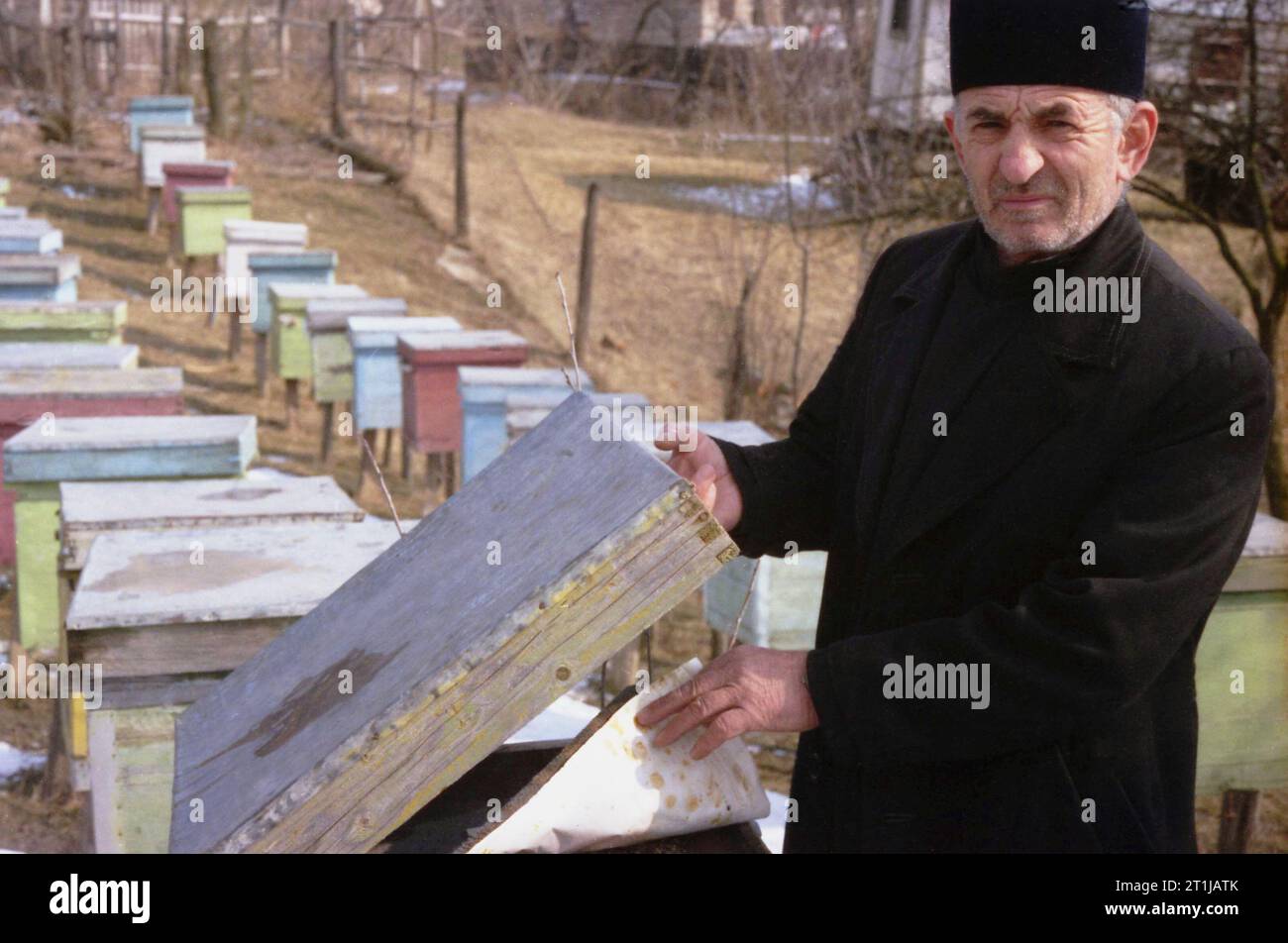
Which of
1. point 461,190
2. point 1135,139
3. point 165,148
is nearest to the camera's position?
point 1135,139

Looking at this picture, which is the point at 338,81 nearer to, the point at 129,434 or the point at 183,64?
the point at 183,64

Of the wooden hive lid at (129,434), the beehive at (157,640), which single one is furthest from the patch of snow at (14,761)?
the beehive at (157,640)

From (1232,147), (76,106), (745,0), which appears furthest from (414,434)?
(745,0)

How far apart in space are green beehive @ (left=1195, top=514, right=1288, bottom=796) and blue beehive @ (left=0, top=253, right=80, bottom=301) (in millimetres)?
6594

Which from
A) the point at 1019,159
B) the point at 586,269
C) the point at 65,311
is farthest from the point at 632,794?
the point at 586,269

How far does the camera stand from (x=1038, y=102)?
6.48 feet

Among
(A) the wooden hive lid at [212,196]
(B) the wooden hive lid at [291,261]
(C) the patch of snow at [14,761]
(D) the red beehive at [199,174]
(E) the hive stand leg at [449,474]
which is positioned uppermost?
(D) the red beehive at [199,174]

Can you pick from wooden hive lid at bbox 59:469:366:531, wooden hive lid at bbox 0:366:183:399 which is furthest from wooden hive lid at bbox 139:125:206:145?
wooden hive lid at bbox 59:469:366:531

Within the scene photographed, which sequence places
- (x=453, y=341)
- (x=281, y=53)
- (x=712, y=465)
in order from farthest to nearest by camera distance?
(x=281, y=53), (x=453, y=341), (x=712, y=465)

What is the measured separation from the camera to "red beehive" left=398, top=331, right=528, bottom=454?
8148mm

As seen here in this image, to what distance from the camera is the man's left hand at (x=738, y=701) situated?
5.52 ft

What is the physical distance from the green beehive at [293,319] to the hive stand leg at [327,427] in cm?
27

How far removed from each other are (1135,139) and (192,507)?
3111 millimetres

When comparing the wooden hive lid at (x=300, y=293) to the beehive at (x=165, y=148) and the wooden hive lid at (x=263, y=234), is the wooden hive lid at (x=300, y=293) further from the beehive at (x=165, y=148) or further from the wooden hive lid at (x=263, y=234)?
the beehive at (x=165, y=148)
